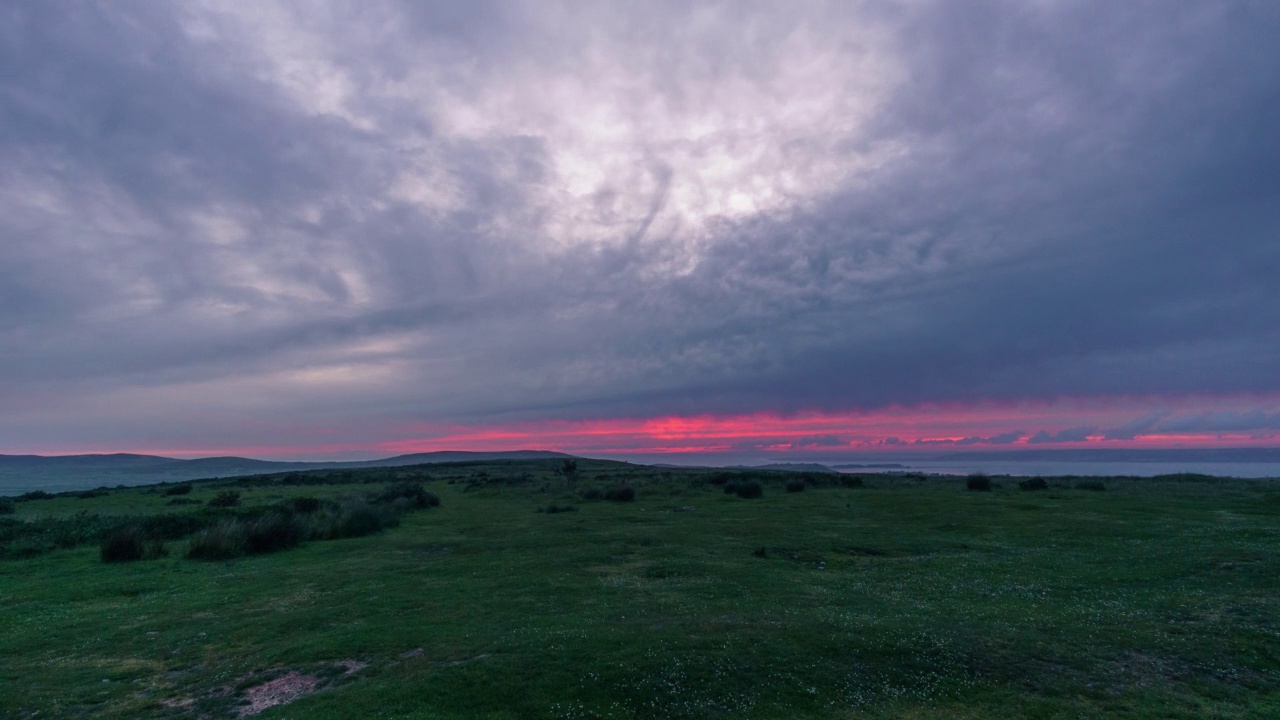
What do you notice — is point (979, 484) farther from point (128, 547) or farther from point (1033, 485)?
point (128, 547)

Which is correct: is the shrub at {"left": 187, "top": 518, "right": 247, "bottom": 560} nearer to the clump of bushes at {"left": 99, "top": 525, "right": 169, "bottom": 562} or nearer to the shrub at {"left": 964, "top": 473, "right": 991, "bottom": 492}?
the clump of bushes at {"left": 99, "top": 525, "right": 169, "bottom": 562}

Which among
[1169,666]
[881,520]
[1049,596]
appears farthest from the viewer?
[881,520]

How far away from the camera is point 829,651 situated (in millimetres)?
12008

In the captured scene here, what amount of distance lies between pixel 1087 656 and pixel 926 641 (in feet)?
9.10

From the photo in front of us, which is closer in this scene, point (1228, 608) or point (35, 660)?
point (35, 660)

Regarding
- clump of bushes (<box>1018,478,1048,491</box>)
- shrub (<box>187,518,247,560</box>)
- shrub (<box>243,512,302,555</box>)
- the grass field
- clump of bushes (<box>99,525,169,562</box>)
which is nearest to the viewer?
the grass field

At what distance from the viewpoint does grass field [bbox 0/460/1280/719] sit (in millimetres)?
10297

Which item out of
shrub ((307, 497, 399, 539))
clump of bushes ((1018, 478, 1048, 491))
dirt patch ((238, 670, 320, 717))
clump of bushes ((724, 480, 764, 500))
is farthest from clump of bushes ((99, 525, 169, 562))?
clump of bushes ((1018, 478, 1048, 491))

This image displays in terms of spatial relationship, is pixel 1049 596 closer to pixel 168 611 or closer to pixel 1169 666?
pixel 1169 666

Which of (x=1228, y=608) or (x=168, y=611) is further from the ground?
(x=1228, y=608)

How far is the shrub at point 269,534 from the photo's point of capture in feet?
87.0

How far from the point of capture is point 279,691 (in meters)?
11.1

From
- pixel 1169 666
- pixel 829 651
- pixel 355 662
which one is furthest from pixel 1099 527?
pixel 355 662

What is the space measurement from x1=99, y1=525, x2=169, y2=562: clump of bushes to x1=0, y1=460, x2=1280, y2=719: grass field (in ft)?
1.97
